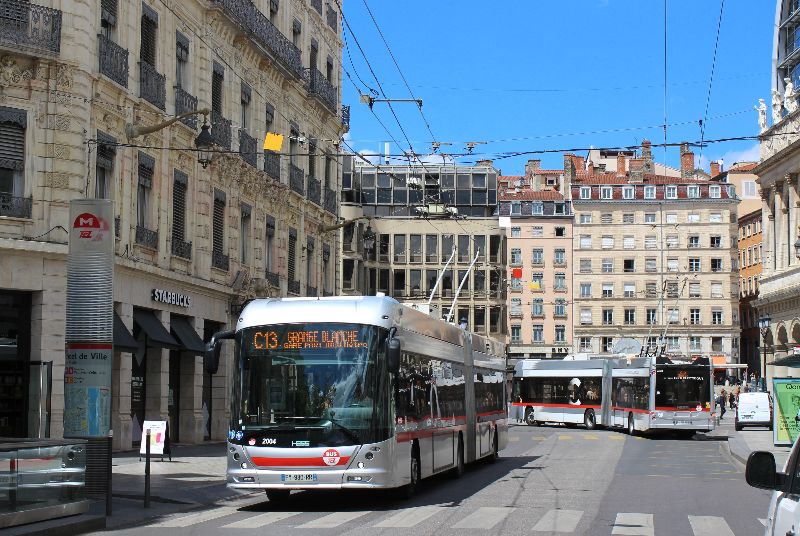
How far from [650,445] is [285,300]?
24.7m

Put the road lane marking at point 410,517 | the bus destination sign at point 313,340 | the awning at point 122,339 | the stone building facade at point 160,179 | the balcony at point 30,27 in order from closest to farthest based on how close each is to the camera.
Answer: the road lane marking at point 410,517, the bus destination sign at point 313,340, the balcony at point 30,27, the stone building facade at point 160,179, the awning at point 122,339

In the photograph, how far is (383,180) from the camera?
90.4m

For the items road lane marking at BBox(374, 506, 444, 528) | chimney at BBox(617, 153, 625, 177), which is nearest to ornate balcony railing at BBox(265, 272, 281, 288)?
road lane marking at BBox(374, 506, 444, 528)

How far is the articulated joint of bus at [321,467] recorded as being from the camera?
1761 cm

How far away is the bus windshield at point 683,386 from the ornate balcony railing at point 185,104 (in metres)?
20.3

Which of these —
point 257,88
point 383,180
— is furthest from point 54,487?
point 383,180

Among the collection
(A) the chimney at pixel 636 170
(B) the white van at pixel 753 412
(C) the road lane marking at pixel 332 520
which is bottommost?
(C) the road lane marking at pixel 332 520

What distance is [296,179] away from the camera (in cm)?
4381

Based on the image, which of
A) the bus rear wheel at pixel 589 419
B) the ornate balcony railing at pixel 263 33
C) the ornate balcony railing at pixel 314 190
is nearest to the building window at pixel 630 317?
the bus rear wheel at pixel 589 419

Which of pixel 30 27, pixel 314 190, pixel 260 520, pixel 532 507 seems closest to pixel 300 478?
pixel 260 520

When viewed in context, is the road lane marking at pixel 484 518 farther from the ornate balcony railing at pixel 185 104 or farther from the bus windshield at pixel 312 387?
the ornate balcony railing at pixel 185 104

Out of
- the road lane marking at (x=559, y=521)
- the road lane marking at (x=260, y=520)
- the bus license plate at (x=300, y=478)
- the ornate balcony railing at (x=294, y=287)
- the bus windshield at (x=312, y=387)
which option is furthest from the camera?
the ornate balcony railing at (x=294, y=287)

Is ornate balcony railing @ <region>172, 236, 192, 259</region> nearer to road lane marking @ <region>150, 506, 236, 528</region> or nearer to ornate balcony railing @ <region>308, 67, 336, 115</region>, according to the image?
ornate balcony railing @ <region>308, 67, 336, 115</region>

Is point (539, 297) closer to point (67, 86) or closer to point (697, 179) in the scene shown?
point (697, 179)
